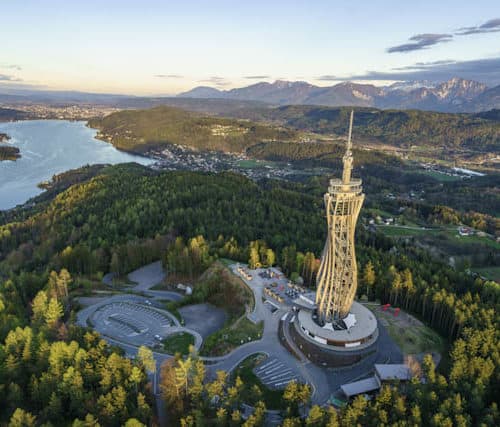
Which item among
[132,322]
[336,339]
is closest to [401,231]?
[336,339]

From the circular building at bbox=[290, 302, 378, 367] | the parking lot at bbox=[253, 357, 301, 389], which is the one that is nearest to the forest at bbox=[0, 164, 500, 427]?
the parking lot at bbox=[253, 357, 301, 389]

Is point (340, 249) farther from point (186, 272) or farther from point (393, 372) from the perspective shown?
point (186, 272)

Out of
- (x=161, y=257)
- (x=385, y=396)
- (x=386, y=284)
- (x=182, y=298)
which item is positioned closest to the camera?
(x=385, y=396)

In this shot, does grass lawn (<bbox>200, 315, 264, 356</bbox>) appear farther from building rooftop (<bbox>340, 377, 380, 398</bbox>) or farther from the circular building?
building rooftop (<bbox>340, 377, 380, 398</bbox>)

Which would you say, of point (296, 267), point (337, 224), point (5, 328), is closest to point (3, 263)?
point (5, 328)

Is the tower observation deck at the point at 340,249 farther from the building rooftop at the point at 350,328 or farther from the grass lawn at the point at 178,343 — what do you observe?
the grass lawn at the point at 178,343

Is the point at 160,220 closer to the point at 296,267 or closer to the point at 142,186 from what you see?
the point at 142,186

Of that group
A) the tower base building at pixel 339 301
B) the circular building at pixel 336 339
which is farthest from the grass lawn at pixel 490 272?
the circular building at pixel 336 339
